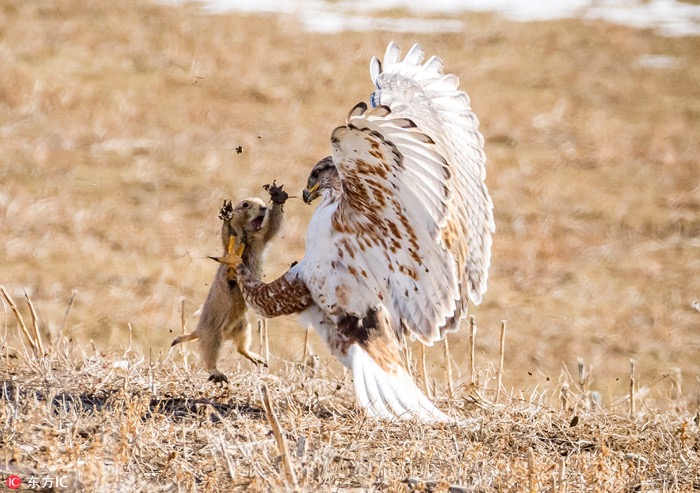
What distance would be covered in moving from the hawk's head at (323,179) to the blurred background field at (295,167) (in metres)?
0.54

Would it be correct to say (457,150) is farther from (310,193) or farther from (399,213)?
(310,193)

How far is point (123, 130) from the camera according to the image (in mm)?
14133

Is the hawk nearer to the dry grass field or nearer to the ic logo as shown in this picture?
the dry grass field

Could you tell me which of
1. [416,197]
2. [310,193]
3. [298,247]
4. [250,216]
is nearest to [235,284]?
[250,216]

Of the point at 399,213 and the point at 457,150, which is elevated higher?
the point at 457,150

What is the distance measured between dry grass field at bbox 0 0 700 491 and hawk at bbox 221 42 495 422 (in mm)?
246

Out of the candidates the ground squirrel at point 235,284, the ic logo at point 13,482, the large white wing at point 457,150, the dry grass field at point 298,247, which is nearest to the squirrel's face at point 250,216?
the ground squirrel at point 235,284

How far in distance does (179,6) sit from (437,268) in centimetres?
1651

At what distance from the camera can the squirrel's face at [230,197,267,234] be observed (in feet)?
19.7

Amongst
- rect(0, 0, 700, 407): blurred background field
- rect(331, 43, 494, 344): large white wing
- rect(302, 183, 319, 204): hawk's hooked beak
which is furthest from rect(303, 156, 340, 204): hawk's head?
rect(0, 0, 700, 407): blurred background field

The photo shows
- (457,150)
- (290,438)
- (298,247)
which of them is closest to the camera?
(290,438)

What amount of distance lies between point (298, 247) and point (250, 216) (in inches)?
205

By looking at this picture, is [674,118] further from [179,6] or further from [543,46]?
[179,6]

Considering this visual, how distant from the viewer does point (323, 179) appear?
5.98m
